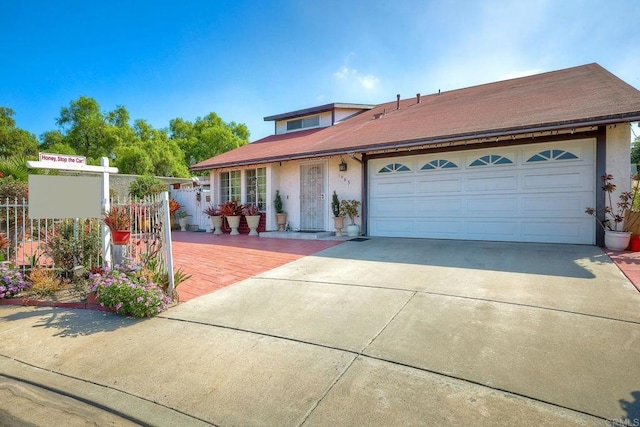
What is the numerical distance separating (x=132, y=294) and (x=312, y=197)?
786 cm

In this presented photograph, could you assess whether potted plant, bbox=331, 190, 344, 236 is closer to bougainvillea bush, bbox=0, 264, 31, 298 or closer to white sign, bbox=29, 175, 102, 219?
white sign, bbox=29, 175, 102, 219

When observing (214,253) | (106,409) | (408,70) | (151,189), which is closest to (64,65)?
(151,189)

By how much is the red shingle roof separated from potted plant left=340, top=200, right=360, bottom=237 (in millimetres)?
1676

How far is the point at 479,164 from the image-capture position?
335 inches

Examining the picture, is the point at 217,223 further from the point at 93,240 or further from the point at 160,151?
the point at 160,151

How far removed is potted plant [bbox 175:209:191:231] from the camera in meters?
14.8

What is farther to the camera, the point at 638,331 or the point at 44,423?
the point at 638,331

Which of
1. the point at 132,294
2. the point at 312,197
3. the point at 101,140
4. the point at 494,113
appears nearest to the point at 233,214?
the point at 312,197

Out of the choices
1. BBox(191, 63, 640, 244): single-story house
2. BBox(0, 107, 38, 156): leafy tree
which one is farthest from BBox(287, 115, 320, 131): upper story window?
Answer: BBox(0, 107, 38, 156): leafy tree

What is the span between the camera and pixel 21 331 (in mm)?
3750

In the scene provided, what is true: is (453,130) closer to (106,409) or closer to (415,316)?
(415,316)

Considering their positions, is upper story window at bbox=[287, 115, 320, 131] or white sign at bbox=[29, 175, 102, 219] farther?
upper story window at bbox=[287, 115, 320, 131]

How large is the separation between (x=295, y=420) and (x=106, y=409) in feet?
4.68

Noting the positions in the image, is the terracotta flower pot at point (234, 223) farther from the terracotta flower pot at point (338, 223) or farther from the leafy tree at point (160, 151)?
the leafy tree at point (160, 151)
